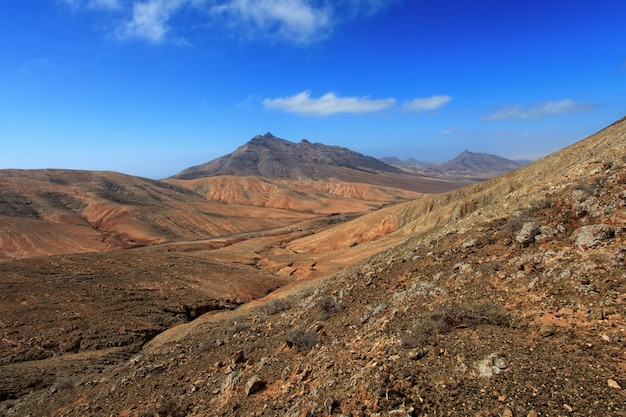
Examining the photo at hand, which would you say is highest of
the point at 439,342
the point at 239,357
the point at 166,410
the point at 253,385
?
the point at 439,342

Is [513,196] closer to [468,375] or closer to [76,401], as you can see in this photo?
[468,375]

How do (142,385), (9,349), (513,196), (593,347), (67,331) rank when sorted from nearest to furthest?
(593,347)
(142,385)
(513,196)
(9,349)
(67,331)

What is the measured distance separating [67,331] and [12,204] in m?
68.4

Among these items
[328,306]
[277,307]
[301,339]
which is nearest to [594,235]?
[328,306]

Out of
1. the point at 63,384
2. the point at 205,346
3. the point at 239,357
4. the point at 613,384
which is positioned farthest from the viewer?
the point at 63,384

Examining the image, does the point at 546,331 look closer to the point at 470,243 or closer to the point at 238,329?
the point at 470,243

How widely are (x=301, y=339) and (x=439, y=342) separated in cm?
330

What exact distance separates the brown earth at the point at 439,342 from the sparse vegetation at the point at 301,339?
47mm

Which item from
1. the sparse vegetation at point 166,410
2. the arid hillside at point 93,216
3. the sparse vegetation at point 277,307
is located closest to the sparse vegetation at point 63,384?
the sparse vegetation at point 166,410

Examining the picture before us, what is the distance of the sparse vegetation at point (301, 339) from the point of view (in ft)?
25.7

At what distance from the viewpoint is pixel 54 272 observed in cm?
2203

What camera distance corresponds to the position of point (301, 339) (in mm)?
8047

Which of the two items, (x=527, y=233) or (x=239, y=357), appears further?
(x=239, y=357)

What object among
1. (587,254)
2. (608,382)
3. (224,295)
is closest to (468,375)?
(608,382)
